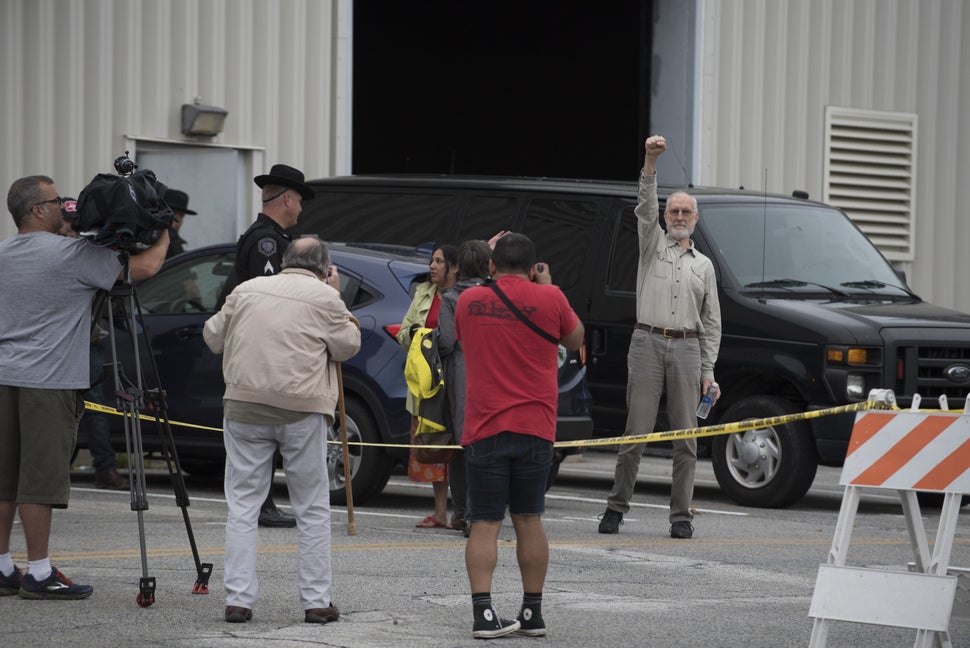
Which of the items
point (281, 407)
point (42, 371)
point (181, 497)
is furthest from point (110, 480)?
point (281, 407)

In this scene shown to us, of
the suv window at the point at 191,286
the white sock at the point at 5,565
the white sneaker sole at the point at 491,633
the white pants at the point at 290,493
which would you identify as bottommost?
the white sneaker sole at the point at 491,633

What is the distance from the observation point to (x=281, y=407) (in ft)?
24.0

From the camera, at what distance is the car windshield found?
12.7 meters

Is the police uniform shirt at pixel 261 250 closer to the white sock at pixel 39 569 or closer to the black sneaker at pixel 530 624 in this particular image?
the white sock at pixel 39 569

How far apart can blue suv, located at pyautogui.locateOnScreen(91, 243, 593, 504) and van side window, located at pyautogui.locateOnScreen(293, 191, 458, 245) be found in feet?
4.13

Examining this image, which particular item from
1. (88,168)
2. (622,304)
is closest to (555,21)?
(88,168)

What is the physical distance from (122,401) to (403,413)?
3.68 meters

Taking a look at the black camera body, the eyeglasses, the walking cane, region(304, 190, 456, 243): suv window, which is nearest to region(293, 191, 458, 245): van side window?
region(304, 190, 456, 243): suv window

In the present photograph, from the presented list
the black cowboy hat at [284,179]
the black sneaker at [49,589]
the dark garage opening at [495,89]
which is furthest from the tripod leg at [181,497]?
the dark garage opening at [495,89]

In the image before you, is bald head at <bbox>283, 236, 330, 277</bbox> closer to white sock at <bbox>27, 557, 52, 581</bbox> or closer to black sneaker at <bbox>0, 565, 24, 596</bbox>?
white sock at <bbox>27, 557, 52, 581</bbox>

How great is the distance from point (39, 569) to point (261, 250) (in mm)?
2636

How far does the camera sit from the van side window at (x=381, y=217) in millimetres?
13664

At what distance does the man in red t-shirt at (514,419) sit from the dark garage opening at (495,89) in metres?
16.8

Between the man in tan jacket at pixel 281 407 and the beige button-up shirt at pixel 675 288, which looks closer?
the man in tan jacket at pixel 281 407
